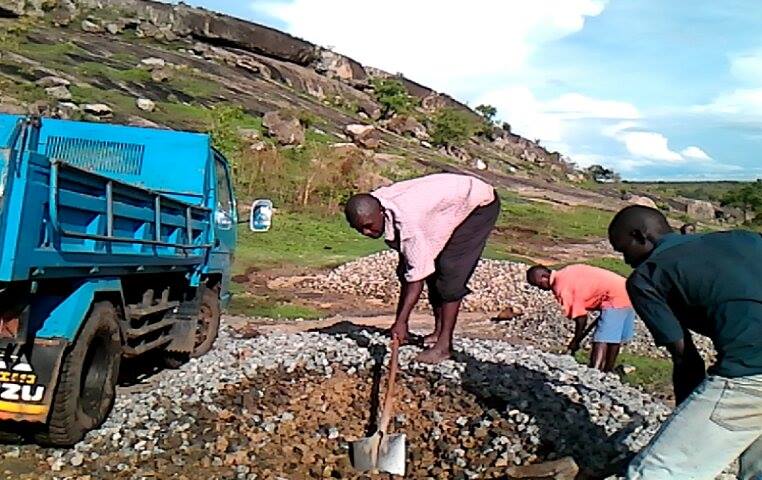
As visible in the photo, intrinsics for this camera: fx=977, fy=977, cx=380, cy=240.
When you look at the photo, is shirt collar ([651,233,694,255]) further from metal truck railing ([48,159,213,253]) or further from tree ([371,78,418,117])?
tree ([371,78,418,117])

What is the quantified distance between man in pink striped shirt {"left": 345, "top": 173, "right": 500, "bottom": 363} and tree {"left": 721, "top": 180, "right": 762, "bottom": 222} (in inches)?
2269

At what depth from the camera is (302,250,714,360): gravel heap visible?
44.2 ft

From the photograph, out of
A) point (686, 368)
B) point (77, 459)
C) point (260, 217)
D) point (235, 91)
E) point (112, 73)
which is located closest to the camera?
point (686, 368)

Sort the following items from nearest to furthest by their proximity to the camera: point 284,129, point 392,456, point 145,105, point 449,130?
point 392,456 → point 145,105 → point 284,129 → point 449,130

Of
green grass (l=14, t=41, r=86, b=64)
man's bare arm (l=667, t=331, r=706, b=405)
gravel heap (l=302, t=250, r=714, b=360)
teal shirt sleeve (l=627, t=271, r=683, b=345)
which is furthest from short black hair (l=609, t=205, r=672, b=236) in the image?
green grass (l=14, t=41, r=86, b=64)

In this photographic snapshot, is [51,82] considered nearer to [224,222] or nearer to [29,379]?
[224,222]

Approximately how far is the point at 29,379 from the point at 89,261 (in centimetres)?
81

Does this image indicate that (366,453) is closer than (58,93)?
Yes

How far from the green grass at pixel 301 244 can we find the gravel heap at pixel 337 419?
10.6 m

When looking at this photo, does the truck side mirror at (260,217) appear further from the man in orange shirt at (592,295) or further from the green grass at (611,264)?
the green grass at (611,264)

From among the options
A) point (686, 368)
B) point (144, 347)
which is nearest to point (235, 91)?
point (144, 347)

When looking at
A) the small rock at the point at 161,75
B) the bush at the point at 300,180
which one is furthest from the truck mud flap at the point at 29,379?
the small rock at the point at 161,75

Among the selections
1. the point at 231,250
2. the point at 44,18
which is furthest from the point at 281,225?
the point at 44,18

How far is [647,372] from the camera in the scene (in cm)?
1134
